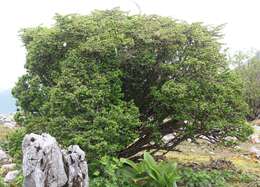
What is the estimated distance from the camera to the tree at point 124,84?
1380 cm

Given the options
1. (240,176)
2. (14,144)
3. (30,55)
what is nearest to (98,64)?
(30,55)

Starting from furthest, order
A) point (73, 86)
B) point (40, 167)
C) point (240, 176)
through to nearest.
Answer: point (240, 176)
point (73, 86)
point (40, 167)

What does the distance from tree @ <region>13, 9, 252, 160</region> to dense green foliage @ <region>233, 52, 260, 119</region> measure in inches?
1212

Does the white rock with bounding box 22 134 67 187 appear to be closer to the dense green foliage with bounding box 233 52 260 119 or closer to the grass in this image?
the grass

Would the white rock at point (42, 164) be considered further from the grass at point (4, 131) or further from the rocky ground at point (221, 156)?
the grass at point (4, 131)

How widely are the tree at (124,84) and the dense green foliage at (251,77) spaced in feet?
101

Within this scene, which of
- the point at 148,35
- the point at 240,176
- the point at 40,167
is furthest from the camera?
the point at 240,176

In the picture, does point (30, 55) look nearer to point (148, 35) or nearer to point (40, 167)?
point (148, 35)

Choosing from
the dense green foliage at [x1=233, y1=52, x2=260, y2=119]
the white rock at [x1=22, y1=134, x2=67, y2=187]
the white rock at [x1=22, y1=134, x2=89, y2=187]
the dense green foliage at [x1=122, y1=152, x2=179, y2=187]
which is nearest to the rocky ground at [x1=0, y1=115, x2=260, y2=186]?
the dense green foliage at [x1=122, y1=152, x2=179, y2=187]

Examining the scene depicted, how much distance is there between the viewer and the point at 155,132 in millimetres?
15445

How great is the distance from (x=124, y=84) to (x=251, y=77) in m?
35.8

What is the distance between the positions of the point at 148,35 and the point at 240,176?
6.30m

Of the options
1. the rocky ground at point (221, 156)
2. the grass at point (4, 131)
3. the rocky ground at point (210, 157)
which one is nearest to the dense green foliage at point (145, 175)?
the rocky ground at point (210, 157)

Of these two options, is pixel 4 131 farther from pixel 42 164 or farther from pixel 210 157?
pixel 42 164
